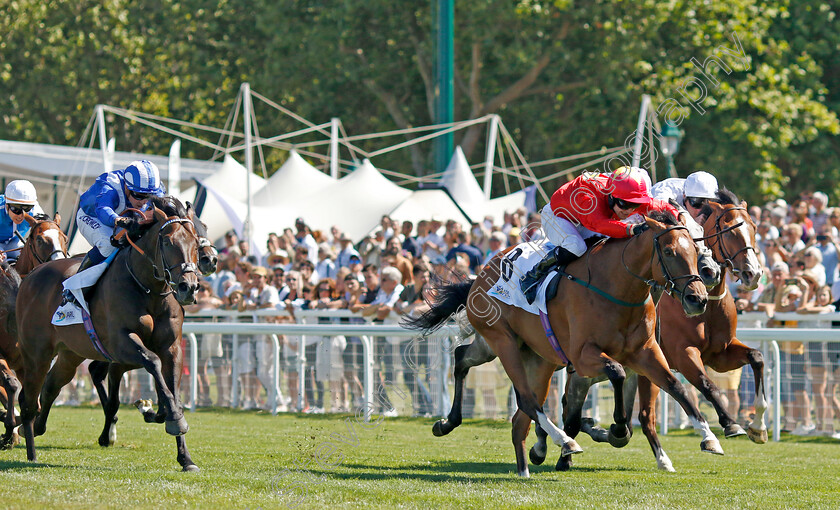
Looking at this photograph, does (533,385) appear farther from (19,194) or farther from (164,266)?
(19,194)

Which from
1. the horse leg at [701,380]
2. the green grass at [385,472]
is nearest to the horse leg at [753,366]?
the horse leg at [701,380]

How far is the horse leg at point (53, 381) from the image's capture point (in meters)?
8.92

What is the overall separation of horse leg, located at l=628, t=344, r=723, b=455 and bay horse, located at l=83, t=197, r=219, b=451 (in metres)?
2.77

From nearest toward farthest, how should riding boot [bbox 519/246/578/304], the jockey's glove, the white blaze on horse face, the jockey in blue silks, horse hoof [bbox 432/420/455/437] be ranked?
the jockey's glove
riding boot [bbox 519/246/578/304]
the jockey in blue silks
horse hoof [bbox 432/420/455/437]
the white blaze on horse face

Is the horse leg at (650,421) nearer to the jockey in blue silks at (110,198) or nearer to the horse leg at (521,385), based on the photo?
the horse leg at (521,385)

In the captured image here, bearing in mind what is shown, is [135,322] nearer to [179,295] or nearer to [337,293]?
[179,295]

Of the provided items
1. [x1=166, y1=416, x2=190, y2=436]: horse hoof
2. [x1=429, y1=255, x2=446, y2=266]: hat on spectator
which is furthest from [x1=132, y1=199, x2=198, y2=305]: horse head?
[x1=429, y1=255, x2=446, y2=266]: hat on spectator

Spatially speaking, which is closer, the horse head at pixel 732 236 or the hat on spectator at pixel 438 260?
the horse head at pixel 732 236

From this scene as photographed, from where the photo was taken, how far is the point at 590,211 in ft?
25.6

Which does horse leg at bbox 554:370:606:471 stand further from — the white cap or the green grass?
the white cap

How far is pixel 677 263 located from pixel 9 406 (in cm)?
526

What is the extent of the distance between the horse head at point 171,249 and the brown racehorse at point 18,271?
1929 mm

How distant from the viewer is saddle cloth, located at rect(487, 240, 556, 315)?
8.11m

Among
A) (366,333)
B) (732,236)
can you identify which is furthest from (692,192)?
(366,333)
